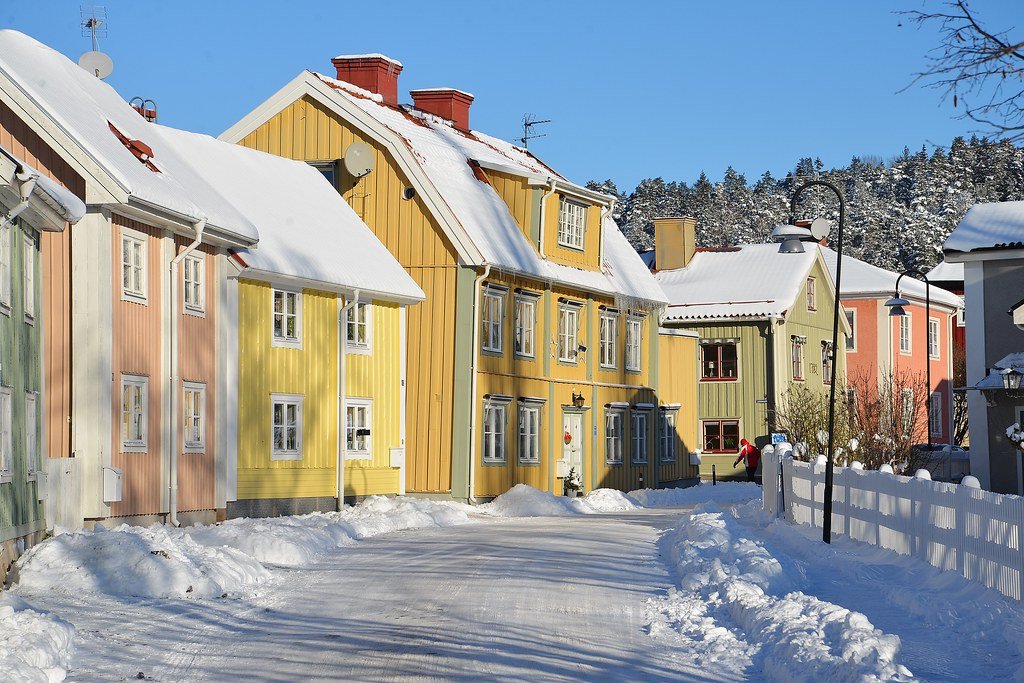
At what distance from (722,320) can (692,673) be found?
36.5 meters

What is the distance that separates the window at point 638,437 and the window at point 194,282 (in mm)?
17170

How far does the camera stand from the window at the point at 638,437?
3800 centimetres

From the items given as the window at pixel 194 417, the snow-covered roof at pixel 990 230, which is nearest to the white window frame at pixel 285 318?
the window at pixel 194 417

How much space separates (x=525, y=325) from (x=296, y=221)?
7022 mm

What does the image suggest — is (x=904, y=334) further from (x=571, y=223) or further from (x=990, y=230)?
(x=990, y=230)

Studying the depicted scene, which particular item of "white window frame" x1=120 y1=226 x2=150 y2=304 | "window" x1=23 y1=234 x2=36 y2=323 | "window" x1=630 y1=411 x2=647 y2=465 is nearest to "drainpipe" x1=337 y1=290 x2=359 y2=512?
"white window frame" x1=120 y1=226 x2=150 y2=304

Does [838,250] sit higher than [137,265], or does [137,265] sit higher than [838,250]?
[137,265]

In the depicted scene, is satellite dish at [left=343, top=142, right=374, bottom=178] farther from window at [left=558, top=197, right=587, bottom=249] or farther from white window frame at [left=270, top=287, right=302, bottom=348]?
white window frame at [left=270, top=287, right=302, bottom=348]

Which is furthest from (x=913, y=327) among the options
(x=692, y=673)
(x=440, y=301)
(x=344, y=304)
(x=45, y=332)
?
(x=692, y=673)

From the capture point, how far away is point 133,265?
20.6 m

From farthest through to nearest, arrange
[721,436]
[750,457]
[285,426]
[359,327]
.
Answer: [721,436] → [750,457] → [359,327] → [285,426]

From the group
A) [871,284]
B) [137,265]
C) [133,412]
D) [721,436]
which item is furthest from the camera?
[871,284]

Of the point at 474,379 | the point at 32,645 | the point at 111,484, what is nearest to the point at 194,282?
the point at 111,484

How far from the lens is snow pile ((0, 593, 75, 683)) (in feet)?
31.3
